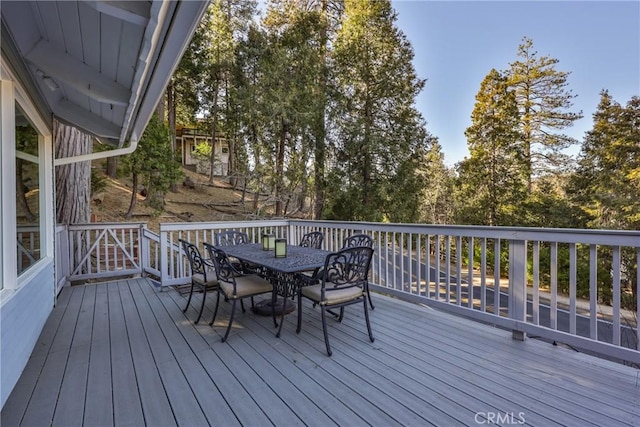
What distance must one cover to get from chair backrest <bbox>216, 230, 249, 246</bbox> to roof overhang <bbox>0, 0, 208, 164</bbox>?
6.24ft

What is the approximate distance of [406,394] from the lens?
204 centimetres

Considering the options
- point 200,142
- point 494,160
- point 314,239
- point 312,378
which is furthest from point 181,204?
point 494,160

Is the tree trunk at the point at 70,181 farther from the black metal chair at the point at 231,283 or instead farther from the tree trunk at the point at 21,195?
the black metal chair at the point at 231,283

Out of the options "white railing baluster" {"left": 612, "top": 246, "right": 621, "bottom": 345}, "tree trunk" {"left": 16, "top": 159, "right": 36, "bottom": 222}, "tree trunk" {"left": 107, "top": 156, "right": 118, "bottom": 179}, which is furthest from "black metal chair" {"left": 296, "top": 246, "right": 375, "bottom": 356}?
"tree trunk" {"left": 107, "top": 156, "right": 118, "bottom": 179}

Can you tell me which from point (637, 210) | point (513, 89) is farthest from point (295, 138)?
point (637, 210)

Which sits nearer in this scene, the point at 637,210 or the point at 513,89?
the point at 637,210

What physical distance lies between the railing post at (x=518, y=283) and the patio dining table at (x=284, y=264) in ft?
5.86

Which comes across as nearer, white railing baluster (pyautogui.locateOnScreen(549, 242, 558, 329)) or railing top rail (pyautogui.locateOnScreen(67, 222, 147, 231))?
white railing baluster (pyautogui.locateOnScreen(549, 242, 558, 329))

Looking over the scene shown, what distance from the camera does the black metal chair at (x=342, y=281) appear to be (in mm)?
2717

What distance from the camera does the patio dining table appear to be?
2.90 metres

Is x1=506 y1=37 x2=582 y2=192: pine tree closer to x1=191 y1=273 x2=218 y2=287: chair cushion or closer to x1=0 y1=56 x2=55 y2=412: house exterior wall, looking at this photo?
x1=191 y1=273 x2=218 y2=287: chair cushion

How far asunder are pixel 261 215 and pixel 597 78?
1683cm

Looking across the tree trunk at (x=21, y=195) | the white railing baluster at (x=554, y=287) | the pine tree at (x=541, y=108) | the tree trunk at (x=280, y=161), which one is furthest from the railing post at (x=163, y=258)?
the pine tree at (x=541, y=108)

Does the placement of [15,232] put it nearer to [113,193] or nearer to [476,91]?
[113,193]
